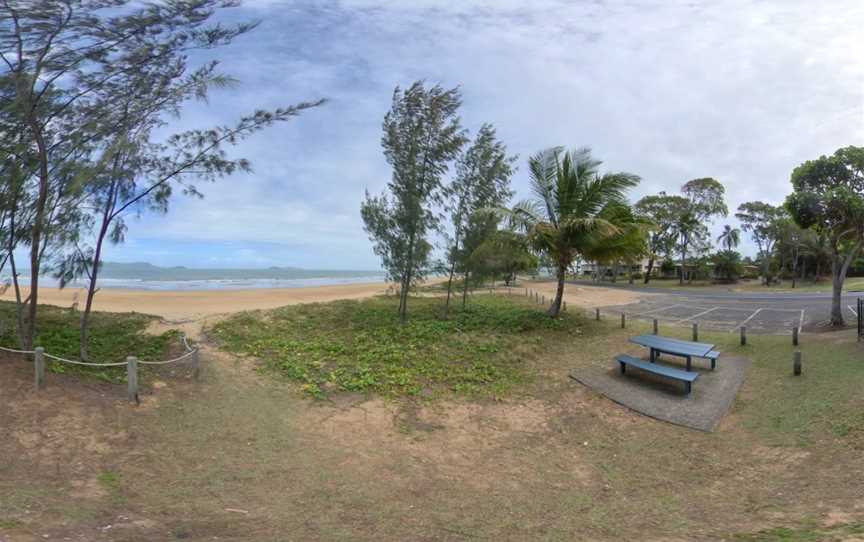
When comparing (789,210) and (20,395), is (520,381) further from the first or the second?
(789,210)

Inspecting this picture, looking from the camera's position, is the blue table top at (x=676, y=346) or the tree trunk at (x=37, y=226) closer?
the tree trunk at (x=37, y=226)

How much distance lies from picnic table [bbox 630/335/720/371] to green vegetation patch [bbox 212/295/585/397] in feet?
7.90

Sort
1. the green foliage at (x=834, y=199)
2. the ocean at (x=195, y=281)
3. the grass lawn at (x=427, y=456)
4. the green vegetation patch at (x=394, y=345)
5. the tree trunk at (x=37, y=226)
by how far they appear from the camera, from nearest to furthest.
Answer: the grass lawn at (x=427, y=456)
the tree trunk at (x=37, y=226)
the green vegetation patch at (x=394, y=345)
the green foliage at (x=834, y=199)
the ocean at (x=195, y=281)

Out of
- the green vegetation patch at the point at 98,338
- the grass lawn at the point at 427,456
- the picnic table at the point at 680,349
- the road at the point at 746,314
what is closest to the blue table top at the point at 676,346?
the picnic table at the point at 680,349

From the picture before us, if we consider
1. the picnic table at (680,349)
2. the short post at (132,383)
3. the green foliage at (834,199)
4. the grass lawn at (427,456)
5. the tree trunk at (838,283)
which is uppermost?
the green foliage at (834,199)

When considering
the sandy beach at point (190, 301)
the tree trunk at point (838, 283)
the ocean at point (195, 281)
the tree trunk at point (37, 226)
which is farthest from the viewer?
the ocean at point (195, 281)

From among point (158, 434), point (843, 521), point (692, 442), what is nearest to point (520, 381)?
point (692, 442)

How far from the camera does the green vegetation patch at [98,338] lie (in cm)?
853

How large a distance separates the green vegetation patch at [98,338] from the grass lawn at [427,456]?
49.9 inches

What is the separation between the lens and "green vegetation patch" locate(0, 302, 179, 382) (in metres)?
8.53

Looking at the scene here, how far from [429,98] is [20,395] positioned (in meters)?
11.0

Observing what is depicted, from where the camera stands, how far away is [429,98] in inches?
513

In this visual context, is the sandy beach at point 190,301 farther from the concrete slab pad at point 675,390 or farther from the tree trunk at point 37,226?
the concrete slab pad at point 675,390

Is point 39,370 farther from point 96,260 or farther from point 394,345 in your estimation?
point 394,345
